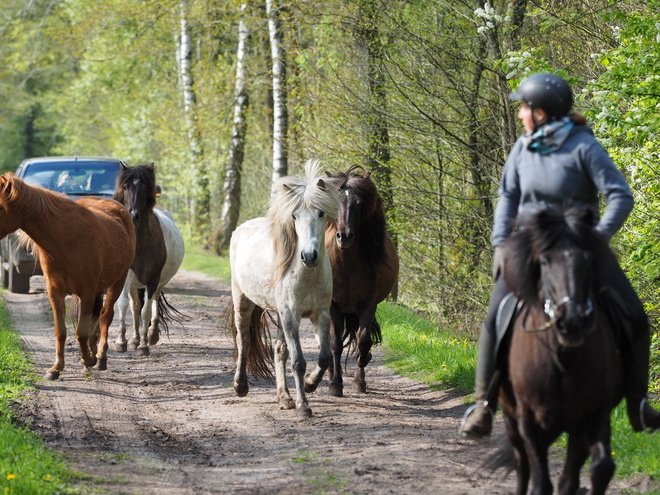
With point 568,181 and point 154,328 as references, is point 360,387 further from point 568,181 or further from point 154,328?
point 568,181

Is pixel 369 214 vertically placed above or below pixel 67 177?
below

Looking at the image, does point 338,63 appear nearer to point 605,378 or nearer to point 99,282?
point 99,282

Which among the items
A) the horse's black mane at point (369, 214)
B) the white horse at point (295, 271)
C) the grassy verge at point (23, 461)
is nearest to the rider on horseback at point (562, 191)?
the grassy verge at point (23, 461)

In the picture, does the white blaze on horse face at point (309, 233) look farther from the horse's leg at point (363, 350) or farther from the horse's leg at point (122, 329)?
the horse's leg at point (122, 329)

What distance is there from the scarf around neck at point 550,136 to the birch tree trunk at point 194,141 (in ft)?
63.9

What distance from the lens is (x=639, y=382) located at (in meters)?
4.44

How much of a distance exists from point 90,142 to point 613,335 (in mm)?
45820

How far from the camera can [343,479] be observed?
17.7 ft

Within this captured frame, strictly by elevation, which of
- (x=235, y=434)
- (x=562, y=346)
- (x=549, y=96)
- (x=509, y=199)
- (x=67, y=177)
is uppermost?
(x=67, y=177)

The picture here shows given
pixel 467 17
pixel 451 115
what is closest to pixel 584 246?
pixel 467 17

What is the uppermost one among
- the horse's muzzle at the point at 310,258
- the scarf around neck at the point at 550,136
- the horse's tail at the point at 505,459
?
the scarf around neck at the point at 550,136

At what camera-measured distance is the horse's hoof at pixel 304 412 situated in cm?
735

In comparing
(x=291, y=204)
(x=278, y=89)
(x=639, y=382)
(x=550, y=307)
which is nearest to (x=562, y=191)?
(x=550, y=307)

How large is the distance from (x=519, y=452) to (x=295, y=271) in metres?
3.36
